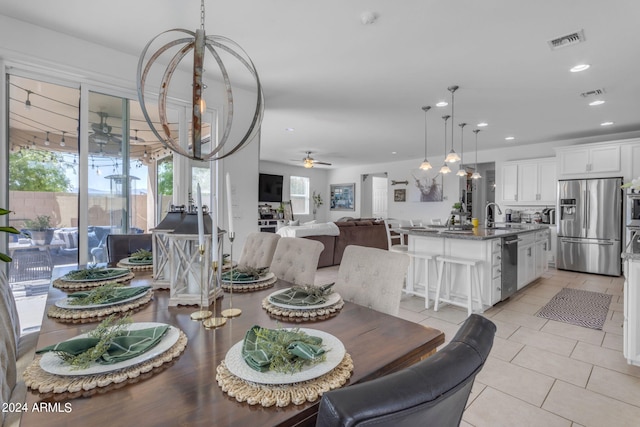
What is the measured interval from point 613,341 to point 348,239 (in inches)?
157

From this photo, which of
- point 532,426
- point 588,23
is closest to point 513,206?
point 588,23

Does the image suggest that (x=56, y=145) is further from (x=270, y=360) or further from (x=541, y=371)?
(x=541, y=371)

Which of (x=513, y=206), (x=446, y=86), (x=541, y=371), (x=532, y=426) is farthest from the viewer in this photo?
(x=513, y=206)

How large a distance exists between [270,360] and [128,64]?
3.46 metres

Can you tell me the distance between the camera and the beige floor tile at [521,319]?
3145mm

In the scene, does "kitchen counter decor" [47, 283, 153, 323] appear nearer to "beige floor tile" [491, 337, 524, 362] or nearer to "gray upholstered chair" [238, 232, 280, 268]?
"gray upholstered chair" [238, 232, 280, 268]

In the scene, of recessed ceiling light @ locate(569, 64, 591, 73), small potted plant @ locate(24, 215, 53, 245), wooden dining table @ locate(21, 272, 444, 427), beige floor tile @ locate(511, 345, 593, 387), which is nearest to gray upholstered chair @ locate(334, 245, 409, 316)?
wooden dining table @ locate(21, 272, 444, 427)

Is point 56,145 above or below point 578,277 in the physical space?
above

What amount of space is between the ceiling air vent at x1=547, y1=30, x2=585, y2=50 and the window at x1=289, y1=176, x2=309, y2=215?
335 inches

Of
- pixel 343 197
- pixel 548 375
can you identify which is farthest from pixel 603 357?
pixel 343 197

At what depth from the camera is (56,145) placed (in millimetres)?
2920

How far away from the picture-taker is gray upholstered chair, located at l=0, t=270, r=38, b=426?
901 millimetres

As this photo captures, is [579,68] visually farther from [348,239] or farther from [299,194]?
[299,194]

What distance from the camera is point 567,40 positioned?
8.70 ft
